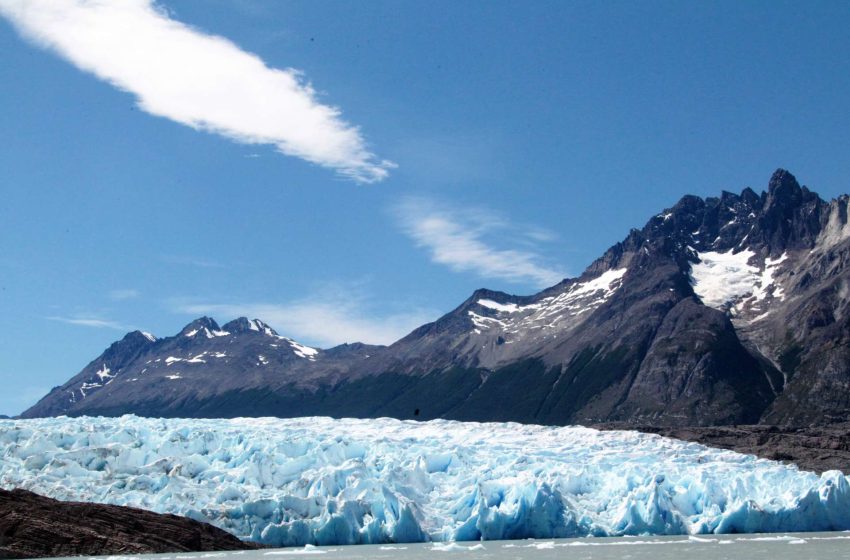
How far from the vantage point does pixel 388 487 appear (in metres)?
38.2

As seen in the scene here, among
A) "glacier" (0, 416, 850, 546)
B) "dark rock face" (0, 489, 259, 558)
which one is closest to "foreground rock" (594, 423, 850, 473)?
"glacier" (0, 416, 850, 546)

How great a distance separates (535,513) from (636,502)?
416 centimetres

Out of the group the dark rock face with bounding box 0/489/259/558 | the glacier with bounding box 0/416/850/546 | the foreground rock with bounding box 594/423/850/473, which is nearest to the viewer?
the dark rock face with bounding box 0/489/259/558

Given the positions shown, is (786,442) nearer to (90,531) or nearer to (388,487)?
(388,487)

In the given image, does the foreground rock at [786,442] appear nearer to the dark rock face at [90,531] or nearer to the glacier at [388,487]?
the glacier at [388,487]

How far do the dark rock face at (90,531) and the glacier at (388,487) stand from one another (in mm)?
1430

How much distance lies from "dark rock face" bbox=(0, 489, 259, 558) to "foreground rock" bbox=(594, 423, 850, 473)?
3351 centimetres

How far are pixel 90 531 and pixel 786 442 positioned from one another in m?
44.7

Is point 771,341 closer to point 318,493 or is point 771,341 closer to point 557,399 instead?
point 557,399

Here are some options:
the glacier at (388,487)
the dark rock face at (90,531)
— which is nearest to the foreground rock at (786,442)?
the glacier at (388,487)

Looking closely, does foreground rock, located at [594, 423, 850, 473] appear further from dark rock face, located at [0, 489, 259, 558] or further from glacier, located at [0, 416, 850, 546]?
dark rock face, located at [0, 489, 259, 558]

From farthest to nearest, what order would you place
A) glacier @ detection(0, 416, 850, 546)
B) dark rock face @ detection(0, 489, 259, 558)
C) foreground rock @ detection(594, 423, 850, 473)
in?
foreground rock @ detection(594, 423, 850, 473) → glacier @ detection(0, 416, 850, 546) → dark rock face @ detection(0, 489, 259, 558)

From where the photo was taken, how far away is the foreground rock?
56062mm

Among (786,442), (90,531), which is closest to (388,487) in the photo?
(90,531)
